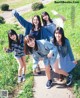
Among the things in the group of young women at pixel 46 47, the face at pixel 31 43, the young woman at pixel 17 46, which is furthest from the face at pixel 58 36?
the young woman at pixel 17 46

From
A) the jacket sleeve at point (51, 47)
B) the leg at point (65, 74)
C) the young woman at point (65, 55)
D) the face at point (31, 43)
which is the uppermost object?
the face at point (31, 43)

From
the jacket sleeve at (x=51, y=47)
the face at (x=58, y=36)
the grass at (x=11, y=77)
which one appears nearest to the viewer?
the jacket sleeve at (x=51, y=47)

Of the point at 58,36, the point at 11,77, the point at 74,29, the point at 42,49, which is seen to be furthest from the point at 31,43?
the point at 74,29

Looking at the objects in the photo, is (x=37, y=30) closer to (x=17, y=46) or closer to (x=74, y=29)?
(x=17, y=46)

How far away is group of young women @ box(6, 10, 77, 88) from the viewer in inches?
352

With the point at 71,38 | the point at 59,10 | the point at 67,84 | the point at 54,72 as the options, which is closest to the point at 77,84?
the point at 67,84

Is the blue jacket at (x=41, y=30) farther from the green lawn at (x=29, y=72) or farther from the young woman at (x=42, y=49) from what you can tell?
the green lawn at (x=29, y=72)

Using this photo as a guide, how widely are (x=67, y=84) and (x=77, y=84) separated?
28cm

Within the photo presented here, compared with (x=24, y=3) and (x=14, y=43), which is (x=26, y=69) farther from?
(x=24, y=3)

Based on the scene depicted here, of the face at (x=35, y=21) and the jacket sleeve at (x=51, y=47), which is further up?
the face at (x=35, y=21)

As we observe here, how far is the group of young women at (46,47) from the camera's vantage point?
29.4 ft

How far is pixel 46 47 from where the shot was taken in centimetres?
898

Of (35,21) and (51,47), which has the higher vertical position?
(35,21)

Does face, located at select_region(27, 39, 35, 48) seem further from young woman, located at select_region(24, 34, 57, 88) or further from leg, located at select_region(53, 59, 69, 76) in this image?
leg, located at select_region(53, 59, 69, 76)
